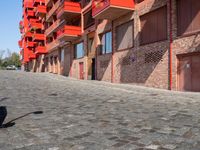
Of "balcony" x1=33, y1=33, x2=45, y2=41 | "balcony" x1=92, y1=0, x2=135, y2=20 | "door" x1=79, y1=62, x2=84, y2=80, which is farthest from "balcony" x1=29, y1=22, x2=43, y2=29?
"balcony" x1=92, y1=0, x2=135, y2=20

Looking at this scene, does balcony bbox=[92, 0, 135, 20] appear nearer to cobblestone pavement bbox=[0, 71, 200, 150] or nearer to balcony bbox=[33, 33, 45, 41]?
cobblestone pavement bbox=[0, 71, 200, 150]

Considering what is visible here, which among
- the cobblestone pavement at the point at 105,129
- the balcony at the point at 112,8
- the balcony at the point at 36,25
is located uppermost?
the balcony at the point at 36,25

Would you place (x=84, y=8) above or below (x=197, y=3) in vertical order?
above

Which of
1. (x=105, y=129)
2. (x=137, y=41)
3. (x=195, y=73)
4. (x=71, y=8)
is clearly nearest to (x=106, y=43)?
(x=137, y=41)

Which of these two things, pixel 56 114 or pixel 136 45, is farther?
pixel 136 45

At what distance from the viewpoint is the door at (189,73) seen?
15596 millimetres

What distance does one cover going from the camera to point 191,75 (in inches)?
626

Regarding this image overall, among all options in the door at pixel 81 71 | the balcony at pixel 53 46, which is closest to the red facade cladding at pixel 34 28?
the balcony at pixel 53 46

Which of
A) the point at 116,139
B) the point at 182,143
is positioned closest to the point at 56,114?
the point at 116,139

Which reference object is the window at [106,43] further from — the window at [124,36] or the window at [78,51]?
the window at [78,51]

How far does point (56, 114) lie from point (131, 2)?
1475cm

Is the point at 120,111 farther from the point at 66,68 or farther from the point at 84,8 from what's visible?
the point at 66,68

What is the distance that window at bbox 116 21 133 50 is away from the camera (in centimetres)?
2169

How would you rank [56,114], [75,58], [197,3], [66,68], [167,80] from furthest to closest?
1. [66,68]
2. [75,58]
3. [167,80]
4. [197,3]
5. [56,114]
